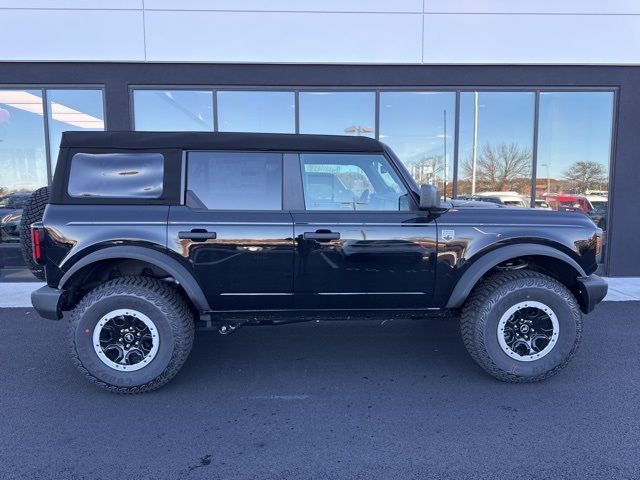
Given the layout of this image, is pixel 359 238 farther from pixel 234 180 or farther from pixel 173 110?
pixel 173 110

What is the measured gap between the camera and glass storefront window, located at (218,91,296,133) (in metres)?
7.04

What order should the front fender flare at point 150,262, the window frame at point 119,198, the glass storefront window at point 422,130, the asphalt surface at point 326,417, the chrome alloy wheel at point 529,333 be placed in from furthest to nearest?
1. the glass storefront window at point 422,130
2. the chrome alloy wheel at point 529,333
3. the window frame at point 119,198
4. the front fender flare at point 150,262
5. the asphalt surface at point 326,417

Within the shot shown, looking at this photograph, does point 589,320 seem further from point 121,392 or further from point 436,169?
point 121,392

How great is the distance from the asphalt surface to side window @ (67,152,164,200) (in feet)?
4.95

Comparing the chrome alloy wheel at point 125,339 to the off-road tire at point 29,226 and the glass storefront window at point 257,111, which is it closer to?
the off-road tire at point 29,226

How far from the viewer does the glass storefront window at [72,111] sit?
6891 millimetres

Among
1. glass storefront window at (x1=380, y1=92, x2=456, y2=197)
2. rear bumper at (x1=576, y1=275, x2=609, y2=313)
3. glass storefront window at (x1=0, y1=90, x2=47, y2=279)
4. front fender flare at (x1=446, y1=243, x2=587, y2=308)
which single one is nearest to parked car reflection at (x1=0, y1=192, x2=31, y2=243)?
glass storefront window at (x1=0, y1=90, x2=47, y2=279)

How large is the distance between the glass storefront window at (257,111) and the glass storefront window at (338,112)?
0.81ft

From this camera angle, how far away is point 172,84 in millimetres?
6797

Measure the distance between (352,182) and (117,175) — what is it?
1808mm

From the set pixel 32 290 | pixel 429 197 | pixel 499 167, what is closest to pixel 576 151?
pixel 499 167

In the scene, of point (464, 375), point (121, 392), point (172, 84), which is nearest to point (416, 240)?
point (464, 375)

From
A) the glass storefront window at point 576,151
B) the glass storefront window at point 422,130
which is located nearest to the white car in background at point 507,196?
the glass storefront window at point 576,151

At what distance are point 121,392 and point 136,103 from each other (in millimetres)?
5495
